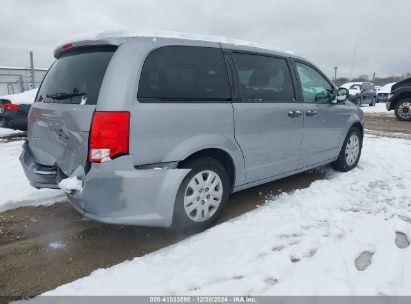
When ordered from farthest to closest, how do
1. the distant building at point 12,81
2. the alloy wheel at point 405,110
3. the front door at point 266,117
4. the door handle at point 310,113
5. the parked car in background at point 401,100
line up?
the distant building at point 12,81
the alloy wheel at point 405,110
the parked car in background at point 401,100
the door handle at point 310,113
the front door at point 266,117

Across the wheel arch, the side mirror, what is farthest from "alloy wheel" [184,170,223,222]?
the side mirror

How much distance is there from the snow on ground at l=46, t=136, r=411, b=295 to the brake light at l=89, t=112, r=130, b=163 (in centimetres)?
90

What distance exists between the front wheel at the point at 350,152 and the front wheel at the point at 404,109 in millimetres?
8804

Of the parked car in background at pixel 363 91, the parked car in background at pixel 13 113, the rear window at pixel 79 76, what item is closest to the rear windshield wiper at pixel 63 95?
the rear window at pixel 79 76

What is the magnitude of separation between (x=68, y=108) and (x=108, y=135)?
0.53 meters

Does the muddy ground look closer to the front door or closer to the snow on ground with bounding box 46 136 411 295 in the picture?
the snow on ground with bounding box 46 136 411 295

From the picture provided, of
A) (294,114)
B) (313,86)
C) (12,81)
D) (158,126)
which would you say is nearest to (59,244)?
(158,126)

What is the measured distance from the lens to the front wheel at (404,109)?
12789 mm

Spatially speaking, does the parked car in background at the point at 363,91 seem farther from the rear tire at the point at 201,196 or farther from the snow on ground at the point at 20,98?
the rear tire at the point at 201,196

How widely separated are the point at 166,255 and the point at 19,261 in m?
1.22

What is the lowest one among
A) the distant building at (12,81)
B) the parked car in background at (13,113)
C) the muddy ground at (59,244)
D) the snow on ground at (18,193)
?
the muddy ground at (59,244)

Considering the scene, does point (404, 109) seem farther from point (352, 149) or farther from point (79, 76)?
point (79, 76)

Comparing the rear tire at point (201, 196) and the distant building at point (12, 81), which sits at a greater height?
the distant building at point (12, 81)

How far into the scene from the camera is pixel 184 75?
3.05 metres
